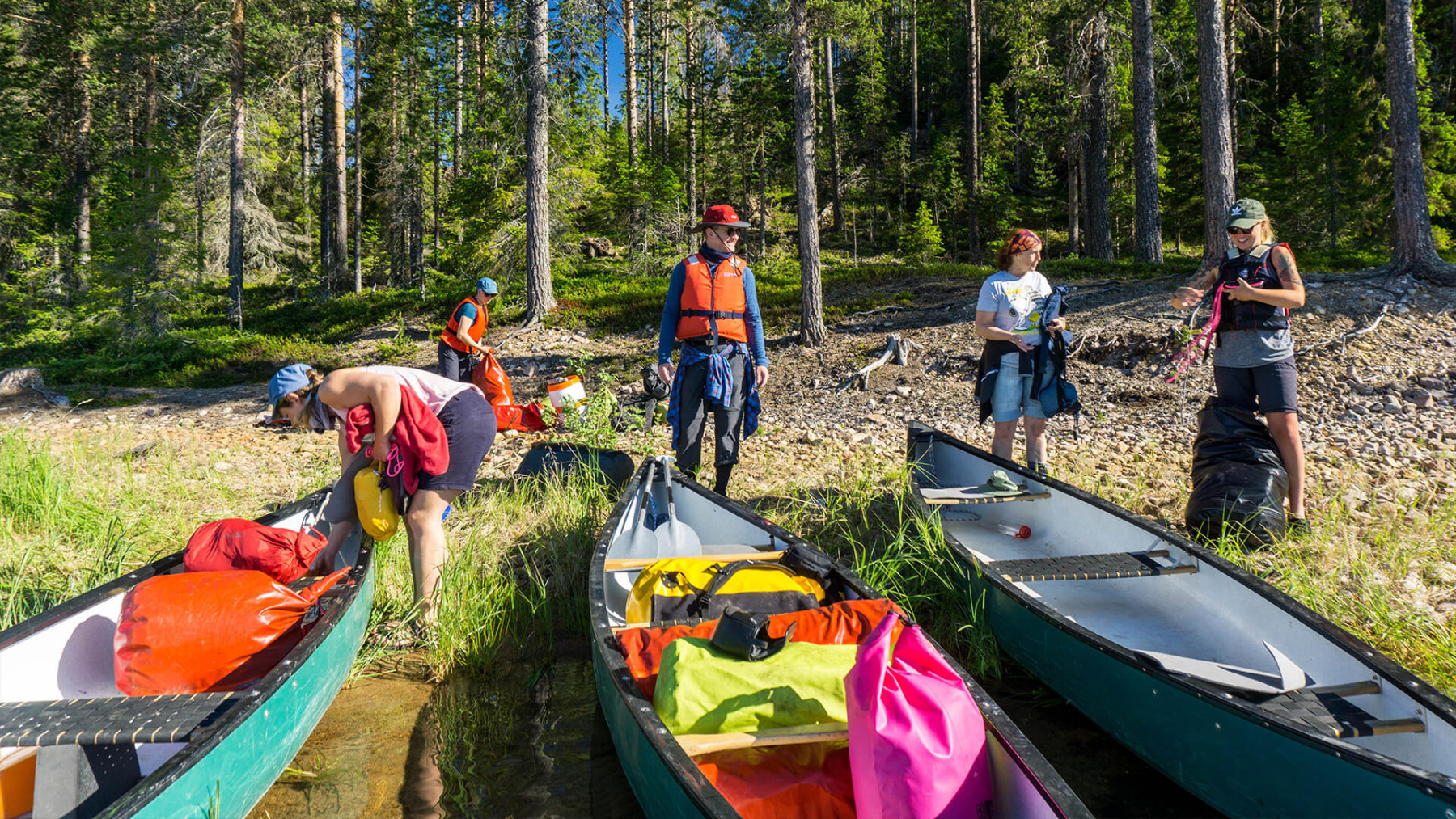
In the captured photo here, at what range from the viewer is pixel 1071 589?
4082 millimetres

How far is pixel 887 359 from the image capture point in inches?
378

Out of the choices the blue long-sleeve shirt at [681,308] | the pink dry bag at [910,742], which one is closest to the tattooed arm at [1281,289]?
the blue long-sleeve shirt at [681,308]

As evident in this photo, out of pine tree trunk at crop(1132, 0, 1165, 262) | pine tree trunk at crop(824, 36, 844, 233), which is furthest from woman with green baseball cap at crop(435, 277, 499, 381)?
pine tree trunk at crop(824, 36, 844, 233)

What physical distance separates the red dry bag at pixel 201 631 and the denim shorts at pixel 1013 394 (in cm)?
425

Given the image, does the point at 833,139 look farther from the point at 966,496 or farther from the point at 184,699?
the point at 184,699

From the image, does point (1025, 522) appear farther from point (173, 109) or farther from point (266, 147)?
point (173, 109)

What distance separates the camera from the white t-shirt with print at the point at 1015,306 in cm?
486

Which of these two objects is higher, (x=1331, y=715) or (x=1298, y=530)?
(x=1298, y=530)

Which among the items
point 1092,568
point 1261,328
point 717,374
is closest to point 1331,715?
point 1092,568

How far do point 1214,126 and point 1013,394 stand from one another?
7242 millimetres

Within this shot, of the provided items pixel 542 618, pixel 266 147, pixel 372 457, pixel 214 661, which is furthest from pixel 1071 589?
pixel 266 147

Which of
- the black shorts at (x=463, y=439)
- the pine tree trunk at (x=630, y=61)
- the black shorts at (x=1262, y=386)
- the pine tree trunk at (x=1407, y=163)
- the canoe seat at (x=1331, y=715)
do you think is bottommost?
the canoe seat at (x=1331, y=715)

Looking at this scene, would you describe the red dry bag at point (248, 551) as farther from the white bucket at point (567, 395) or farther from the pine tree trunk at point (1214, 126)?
the pine tree trunk at point (1214, 126)

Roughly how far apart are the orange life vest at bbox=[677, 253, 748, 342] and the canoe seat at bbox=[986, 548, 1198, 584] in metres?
2.27
